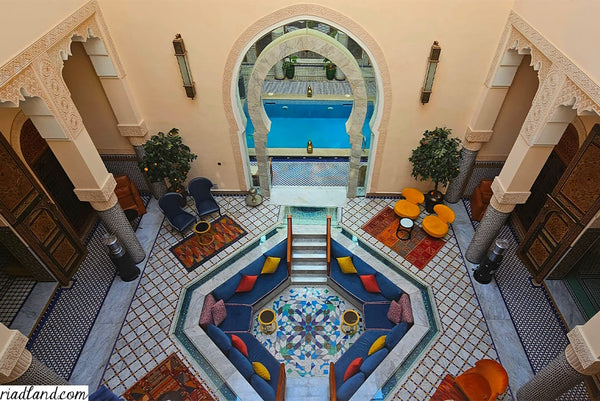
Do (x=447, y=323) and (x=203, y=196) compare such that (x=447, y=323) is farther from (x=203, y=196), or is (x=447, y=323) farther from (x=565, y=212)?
(x=203, y=196)

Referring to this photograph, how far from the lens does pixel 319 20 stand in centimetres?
525

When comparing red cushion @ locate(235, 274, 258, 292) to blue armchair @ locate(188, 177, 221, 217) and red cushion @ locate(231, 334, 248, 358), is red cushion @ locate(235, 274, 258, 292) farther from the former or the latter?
blue armchair @ locate(188, 177, 221, 217)

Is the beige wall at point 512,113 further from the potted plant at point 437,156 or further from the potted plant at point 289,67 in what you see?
the potted plant at point 289,67

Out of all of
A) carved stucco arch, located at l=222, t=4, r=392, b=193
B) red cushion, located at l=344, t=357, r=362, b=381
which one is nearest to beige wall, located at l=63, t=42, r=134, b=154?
carved stucco arch, located at l=222, t=4, r=392, b=193

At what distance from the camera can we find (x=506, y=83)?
18.3ft

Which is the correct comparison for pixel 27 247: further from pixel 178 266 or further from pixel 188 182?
pixel 188 182

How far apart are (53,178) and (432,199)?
6451 mm

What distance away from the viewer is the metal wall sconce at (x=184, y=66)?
533cm

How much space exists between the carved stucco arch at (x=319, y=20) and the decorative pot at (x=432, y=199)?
3.32 feet

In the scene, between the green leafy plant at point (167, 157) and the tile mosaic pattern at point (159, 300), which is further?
the green leafy plant at point (167, 157)

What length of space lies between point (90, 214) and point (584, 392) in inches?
312

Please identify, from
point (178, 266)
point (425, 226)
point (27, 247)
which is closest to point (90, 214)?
point (27, 247)

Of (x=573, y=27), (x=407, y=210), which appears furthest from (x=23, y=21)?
(x=407, y=210)

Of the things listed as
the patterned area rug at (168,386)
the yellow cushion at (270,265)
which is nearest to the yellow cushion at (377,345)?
the yellow cushion at (270,265)
